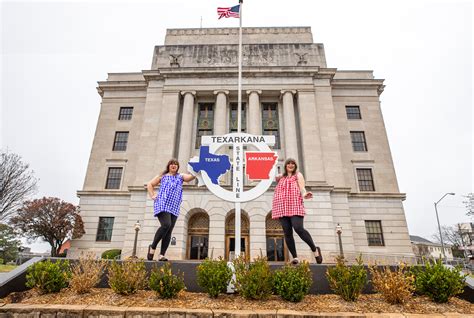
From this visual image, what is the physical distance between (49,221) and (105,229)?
13.4 feet

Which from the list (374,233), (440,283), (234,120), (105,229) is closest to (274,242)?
(374,233)

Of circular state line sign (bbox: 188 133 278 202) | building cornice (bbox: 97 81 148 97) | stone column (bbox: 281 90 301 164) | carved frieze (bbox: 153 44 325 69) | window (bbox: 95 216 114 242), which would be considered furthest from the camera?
building cornice (bbox: 97 81 148 97)

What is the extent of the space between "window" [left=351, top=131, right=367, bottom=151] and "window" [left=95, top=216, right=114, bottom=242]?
2273 cm

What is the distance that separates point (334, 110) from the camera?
1037 inches

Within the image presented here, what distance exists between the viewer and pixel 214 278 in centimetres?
525

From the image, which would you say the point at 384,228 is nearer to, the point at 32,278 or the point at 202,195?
the point at 202,195

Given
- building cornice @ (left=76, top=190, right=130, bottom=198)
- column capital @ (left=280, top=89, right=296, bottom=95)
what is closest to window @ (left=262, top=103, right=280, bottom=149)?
column capital @ (left=280, top=89, right=296, bottom=95)

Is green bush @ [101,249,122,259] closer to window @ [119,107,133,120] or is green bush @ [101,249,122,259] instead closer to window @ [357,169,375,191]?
window @ [119,107,133,120]

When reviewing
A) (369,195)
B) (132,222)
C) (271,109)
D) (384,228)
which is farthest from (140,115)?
(384,228)

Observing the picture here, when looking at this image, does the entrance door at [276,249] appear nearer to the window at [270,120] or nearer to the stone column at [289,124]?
the stone column at [289,124]

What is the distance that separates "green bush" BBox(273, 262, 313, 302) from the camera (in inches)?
200

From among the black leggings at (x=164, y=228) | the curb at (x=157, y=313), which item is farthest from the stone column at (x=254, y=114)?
the curb at (x=157, y=313)

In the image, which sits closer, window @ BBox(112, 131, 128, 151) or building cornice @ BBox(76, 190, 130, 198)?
building cornice @ BBox(76, 190, 130, 198)

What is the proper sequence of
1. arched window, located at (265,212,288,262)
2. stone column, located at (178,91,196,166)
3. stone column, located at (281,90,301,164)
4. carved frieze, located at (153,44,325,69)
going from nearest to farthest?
arched window, located at (265,212,288,262)
stone column, located at (178,91,196,166)
stone column, located at (281,90,301,164)
carved frieze, located at (153,44,325,69)
